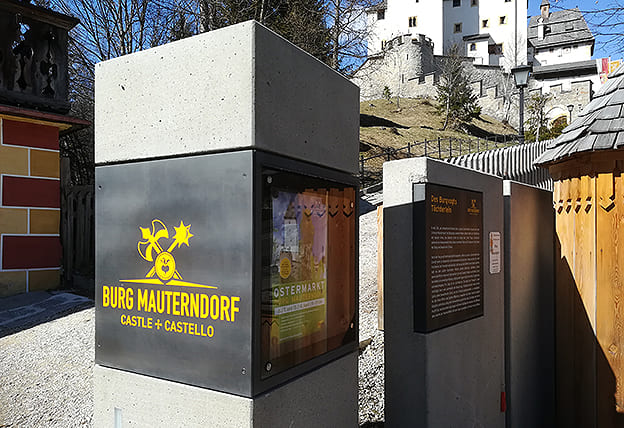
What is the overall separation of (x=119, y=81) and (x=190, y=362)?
148cm

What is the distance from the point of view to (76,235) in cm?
962

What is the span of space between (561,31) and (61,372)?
72334 millimetres

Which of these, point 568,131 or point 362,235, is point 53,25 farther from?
point 568,131

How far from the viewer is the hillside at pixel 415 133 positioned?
89.3ft

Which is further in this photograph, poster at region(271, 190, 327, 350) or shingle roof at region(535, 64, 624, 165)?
shingle roof at region(535, 64, 624, 165)

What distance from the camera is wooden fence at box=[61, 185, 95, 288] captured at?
9.40 meters

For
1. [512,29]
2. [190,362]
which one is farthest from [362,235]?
[512,29]

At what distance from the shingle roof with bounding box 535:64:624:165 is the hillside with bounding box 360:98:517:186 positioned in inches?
625

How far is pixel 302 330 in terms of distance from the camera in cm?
245

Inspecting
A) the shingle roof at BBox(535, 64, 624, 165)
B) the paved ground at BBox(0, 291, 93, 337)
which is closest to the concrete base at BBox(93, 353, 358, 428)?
the shingle roof at BBox(535, 64, 624, 165)

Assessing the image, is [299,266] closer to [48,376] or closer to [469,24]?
[48,376]

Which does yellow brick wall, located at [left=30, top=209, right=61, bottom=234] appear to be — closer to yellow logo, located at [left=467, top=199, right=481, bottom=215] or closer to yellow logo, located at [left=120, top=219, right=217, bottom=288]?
yellow logo, located at [left=120, top=219, right=217, bottom=288]

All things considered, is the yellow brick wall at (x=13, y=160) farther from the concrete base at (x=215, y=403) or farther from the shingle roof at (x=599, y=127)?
the shingle roof at (x=599, y=127)

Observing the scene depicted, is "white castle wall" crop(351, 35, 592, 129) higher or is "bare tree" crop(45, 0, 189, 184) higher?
"white castle wall" crop(351, 35, 592, 129)
